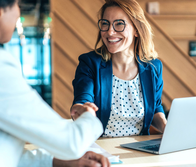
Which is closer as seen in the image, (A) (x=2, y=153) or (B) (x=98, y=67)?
(A) (x=2, y=153)

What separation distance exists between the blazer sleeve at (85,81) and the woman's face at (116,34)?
0.17m

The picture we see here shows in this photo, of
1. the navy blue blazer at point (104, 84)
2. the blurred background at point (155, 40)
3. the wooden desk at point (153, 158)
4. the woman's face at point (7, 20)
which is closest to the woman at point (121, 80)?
the navy blue blazer at point (104, 84)

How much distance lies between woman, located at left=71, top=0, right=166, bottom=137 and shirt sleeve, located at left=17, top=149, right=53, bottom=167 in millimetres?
650

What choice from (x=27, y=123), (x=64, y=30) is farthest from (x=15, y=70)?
(x=64, y=30)

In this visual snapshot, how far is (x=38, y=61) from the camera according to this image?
4707mm

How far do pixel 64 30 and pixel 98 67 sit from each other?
2004 millimetres

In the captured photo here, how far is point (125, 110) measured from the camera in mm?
1661

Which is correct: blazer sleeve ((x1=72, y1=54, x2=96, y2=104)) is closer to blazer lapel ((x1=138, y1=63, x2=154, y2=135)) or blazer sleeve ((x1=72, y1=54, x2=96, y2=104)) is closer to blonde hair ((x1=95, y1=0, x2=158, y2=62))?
blonde hair ((x1=95, y1=0, x2=158, y2=62))

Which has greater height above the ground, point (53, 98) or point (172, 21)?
point (172, 21)

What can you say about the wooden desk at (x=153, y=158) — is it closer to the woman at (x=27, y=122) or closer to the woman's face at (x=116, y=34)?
the woman at (x=27, y=122)

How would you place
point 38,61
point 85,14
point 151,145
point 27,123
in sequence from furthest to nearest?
1. point 38,61
2. point 85,14
3. point 151,145
4. point 27,123

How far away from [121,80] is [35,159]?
92 centimetres

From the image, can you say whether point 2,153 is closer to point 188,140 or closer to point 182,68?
point 188,140

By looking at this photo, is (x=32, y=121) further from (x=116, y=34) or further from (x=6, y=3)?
(x=116, y=34)
